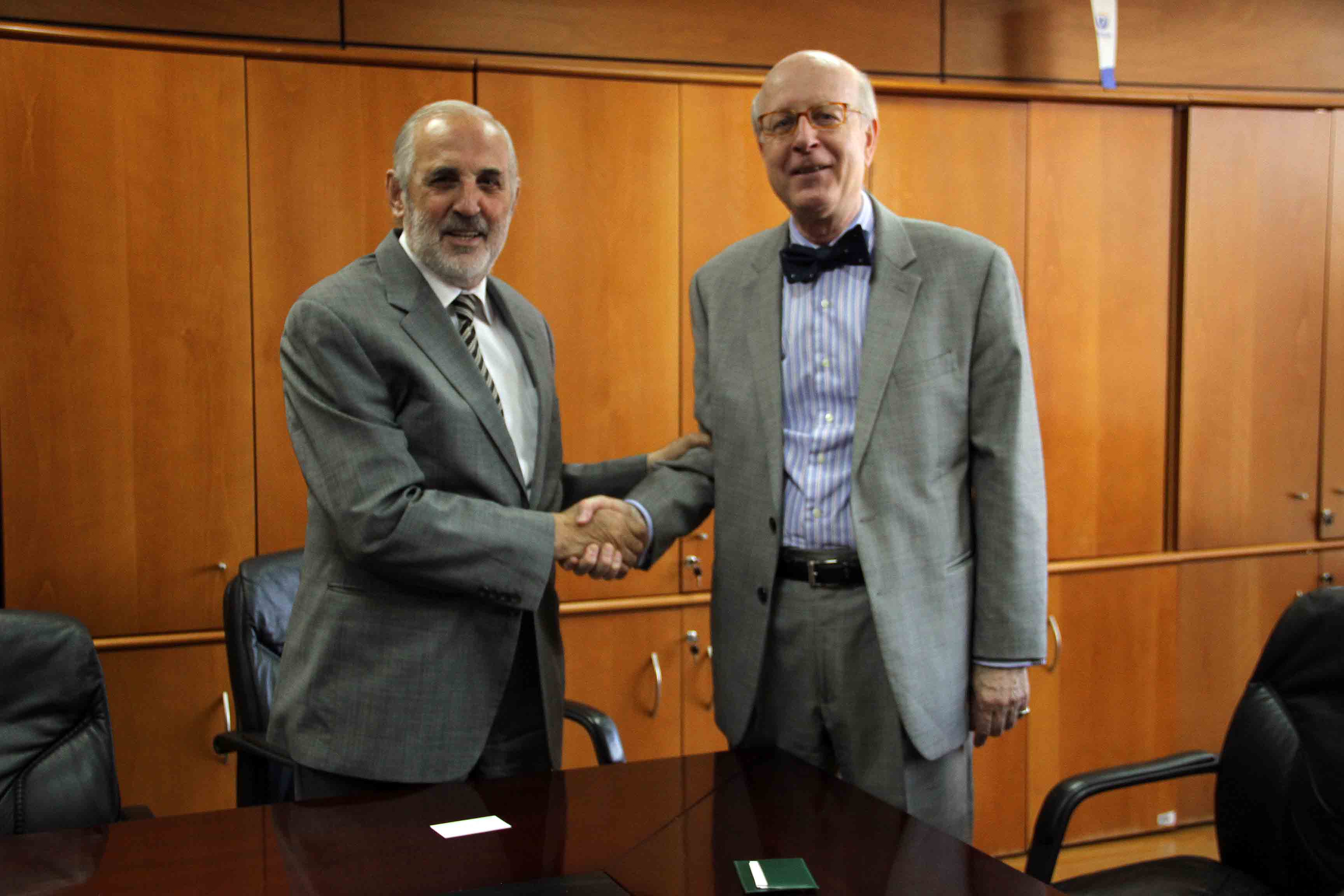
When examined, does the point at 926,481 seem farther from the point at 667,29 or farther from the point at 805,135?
the point at 667,29

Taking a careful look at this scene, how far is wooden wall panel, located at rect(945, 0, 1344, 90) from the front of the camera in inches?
143

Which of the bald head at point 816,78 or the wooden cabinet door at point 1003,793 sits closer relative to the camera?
the bald head at point 816,78

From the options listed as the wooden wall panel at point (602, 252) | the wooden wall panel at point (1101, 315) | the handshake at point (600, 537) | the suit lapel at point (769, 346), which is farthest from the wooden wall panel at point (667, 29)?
the handshake at point (600, 537)

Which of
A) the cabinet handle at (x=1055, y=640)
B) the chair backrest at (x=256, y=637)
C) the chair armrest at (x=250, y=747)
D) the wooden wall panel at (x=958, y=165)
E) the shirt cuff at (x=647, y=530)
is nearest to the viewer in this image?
the chair armrest at (x=250, y=747)

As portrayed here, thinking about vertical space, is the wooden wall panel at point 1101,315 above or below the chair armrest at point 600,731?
above

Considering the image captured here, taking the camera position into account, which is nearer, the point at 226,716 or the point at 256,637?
the point at 256,637

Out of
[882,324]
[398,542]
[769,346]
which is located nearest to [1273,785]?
[882,324]

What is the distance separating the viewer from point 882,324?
6.81 feet

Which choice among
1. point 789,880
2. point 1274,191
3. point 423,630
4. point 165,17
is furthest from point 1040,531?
point 165,17

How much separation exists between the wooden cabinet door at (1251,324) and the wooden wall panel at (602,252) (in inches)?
68.0

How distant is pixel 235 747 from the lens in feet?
7.43

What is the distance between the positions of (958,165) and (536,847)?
261cm

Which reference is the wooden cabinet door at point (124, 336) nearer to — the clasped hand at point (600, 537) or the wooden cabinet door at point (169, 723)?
the wooden cabinet door at point (169, 723)

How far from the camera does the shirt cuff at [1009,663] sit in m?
2.05
